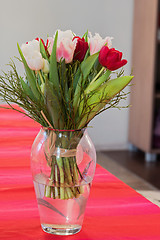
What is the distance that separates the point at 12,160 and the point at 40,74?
1.51ft

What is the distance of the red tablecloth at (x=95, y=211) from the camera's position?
67 centimetres

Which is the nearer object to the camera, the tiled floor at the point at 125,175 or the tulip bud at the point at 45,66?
the tulip bud at the point at 45,66

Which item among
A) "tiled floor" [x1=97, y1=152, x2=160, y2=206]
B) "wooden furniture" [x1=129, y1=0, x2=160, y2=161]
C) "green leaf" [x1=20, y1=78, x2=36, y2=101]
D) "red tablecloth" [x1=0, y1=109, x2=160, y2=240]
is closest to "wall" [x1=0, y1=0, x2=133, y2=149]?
"wooden furniture" [x1=129, y1=0, x2=160, y2=161]

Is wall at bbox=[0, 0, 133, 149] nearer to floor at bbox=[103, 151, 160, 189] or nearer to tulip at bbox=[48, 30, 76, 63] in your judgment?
floor at bbox=[103, 151, 160, 189]

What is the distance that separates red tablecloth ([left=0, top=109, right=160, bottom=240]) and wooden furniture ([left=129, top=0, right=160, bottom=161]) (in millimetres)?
2432

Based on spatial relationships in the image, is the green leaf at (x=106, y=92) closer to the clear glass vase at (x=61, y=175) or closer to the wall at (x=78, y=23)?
the clear glass vase at (x=61, y=175)

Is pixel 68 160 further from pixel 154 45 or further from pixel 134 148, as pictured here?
pixel 134 148

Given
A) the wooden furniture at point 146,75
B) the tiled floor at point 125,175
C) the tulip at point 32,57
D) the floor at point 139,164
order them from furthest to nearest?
the wooden furniture at point 146,75 → the floor at point 139,164 → the tiled floor at point 125,175 → the tulip at point 32,57

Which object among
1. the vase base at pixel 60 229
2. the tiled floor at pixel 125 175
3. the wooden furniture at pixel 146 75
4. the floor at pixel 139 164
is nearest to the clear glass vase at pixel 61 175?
the vase base at pixel 60 229

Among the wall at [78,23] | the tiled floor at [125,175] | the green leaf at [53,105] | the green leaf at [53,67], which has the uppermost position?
the wall at [78,23]

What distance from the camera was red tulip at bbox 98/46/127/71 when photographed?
602mm

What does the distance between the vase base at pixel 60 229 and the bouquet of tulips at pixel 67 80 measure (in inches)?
2.1

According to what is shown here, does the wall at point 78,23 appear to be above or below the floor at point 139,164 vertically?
above

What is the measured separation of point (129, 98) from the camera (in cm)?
370
